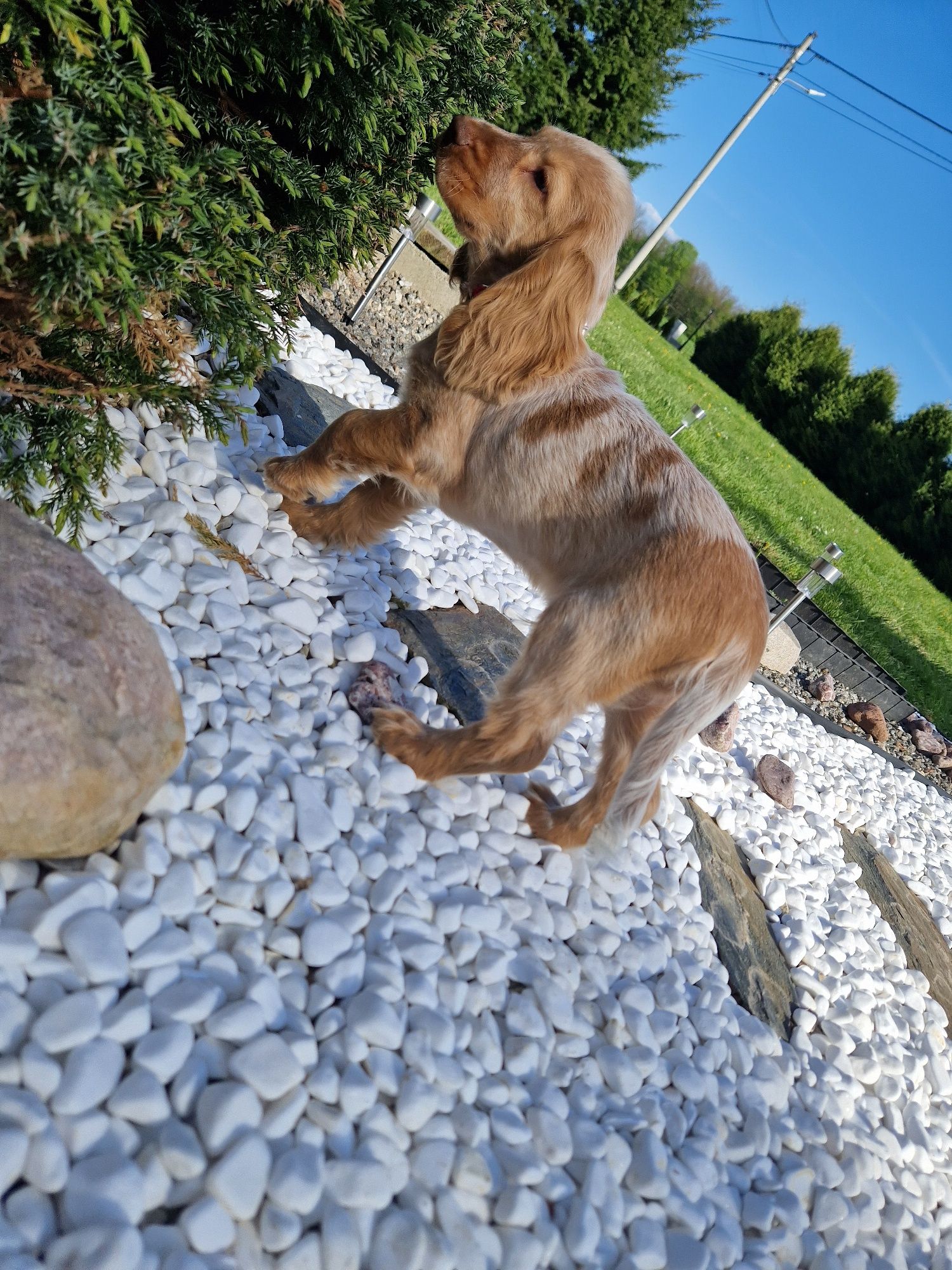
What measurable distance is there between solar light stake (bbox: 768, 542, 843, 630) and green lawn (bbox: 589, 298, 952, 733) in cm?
191

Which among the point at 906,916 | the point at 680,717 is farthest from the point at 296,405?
the point at 906,916

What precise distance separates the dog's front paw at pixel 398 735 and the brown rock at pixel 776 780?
107 inches

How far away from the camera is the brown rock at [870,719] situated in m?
7.27

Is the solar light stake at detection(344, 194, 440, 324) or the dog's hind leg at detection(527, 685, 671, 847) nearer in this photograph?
the dog's hind leg at detection(527, 685, 671, 847)

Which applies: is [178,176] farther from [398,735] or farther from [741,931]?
[741,931]

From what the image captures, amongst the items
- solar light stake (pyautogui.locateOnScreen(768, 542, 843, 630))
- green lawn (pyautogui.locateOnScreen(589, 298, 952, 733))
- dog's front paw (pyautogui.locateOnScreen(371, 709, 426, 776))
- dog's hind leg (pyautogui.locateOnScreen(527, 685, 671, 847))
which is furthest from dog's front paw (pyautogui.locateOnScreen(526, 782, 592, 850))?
green lawn (pyautogui.locateOnScreen(589, 298, 952, 733))

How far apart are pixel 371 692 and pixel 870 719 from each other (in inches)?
237

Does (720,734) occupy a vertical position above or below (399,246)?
below

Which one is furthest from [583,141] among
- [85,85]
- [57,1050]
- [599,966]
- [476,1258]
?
[476,1258]

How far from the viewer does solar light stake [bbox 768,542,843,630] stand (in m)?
6.99

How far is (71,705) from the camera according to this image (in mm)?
1672

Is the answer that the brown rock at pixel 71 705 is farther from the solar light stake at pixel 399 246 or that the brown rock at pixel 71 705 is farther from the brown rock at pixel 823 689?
the brown rock at pixel 823 689

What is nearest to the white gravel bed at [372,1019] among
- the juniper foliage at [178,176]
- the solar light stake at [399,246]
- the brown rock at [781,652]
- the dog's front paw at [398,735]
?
the dog's front paw at [398,735]

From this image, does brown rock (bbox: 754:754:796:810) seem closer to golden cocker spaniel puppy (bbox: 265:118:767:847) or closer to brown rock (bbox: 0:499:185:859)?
golden cocker spaniel puppy (bbox: 265:118:767:847)
